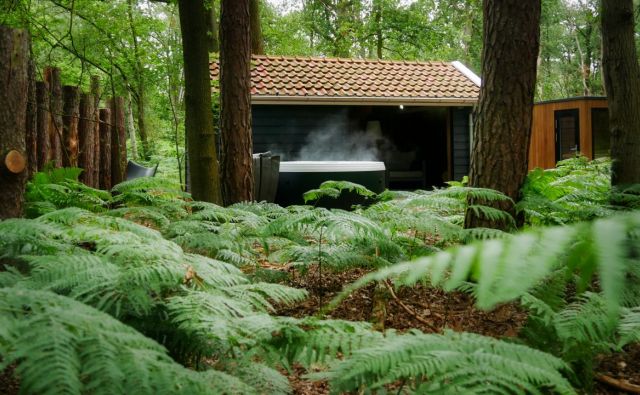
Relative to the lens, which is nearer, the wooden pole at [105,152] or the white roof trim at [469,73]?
the wooden pole at [105,152]

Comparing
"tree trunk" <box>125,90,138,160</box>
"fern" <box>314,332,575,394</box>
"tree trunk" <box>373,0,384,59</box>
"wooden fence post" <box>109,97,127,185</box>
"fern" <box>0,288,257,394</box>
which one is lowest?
"fern" <box>314,332,575,394</box>

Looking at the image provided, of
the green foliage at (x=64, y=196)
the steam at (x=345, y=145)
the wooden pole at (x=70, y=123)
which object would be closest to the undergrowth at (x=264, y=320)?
the green foliage at (x=64, y=196)

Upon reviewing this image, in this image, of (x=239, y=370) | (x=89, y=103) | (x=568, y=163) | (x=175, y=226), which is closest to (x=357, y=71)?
(x=568, y=163)

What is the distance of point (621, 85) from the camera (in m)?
5.54

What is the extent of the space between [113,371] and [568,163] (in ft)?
28.1

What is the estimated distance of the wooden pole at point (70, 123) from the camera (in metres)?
7.21

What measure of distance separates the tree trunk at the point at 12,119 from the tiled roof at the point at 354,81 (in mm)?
10112

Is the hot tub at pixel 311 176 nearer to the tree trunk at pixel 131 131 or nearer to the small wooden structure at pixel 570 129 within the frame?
the small wooden structure at pixel 570 129

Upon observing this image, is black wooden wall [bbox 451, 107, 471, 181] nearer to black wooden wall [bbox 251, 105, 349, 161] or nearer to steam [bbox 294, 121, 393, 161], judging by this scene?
steam [bbox 294, 121, 393, 161]

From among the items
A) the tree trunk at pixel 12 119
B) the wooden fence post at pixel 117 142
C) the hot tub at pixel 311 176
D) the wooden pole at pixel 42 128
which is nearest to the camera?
the tree trunk at pixel 12 119

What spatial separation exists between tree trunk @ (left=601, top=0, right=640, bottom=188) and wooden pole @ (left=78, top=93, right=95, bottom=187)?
20.1 feet

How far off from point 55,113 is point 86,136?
806 mm

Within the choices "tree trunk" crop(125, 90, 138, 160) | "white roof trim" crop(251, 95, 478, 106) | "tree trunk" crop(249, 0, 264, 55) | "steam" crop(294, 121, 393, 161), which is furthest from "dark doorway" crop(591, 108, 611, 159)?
"tree trunk" crop(125, 90, 138, 160)

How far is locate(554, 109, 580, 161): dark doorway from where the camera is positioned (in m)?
17.3
